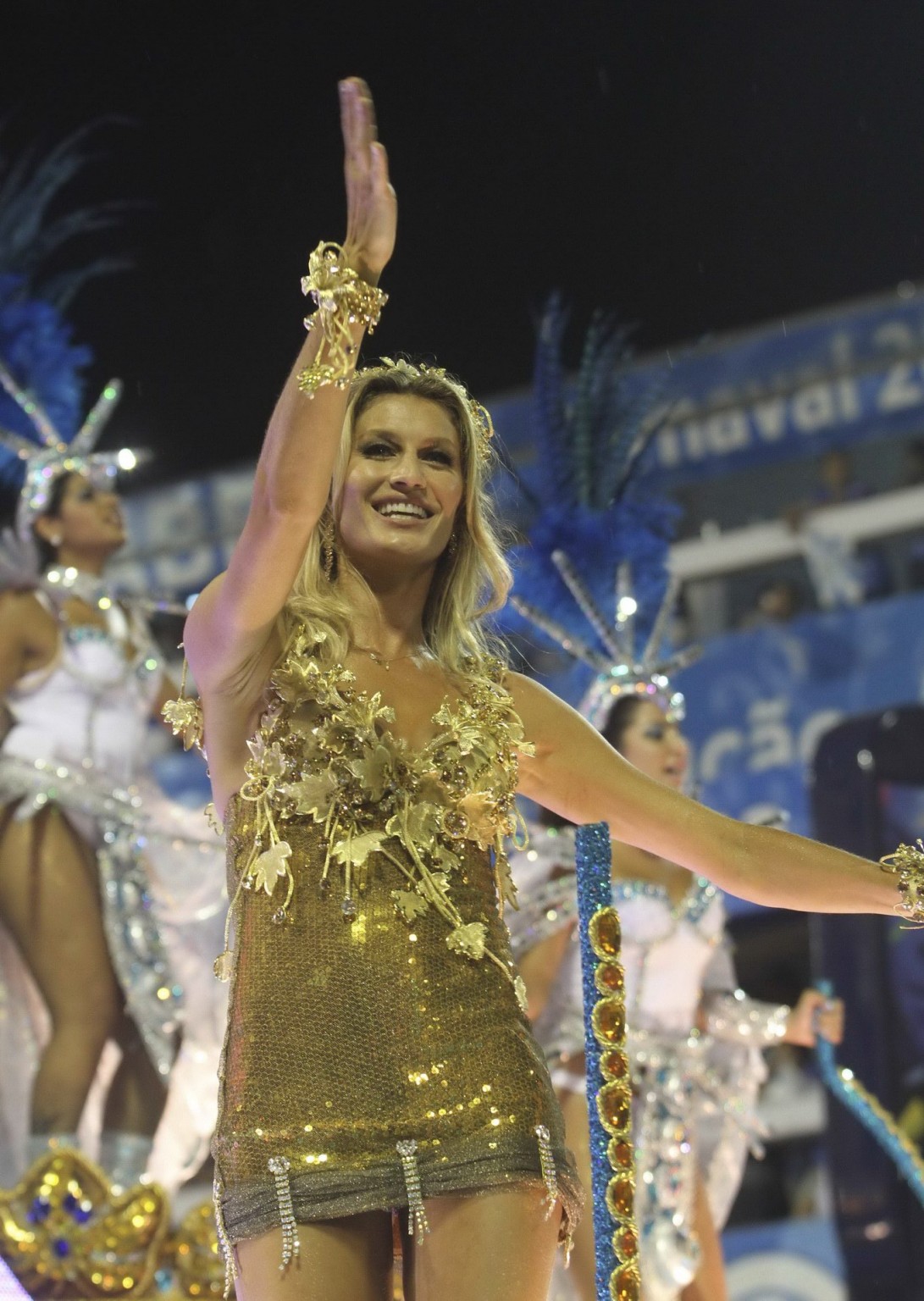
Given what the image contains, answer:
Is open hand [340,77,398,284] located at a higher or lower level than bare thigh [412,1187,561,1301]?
higher

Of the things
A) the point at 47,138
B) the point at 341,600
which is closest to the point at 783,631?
the point at 47,138

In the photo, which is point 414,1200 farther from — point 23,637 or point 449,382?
point 23,637

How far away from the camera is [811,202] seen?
5.00 meters

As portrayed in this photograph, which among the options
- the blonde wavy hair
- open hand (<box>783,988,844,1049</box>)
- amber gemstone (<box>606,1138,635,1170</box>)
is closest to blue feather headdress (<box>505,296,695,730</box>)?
open hand (<box>783,988,844,1049</box>)

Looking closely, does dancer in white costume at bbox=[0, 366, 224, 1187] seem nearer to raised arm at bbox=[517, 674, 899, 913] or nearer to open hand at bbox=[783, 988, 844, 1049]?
open hand at bbox=[783, 988, 844, 1049]

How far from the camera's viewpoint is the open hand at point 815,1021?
13.8 feet

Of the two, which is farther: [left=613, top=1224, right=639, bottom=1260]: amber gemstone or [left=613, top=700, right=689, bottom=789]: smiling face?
[left=613, top=700, right=689, bottom=789]: smiling face

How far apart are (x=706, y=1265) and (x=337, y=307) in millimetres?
2950

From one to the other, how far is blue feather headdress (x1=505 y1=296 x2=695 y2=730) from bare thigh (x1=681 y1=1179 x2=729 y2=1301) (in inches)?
49.9

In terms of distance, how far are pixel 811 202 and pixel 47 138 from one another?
2.45m

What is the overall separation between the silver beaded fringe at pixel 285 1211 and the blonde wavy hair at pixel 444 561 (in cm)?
62

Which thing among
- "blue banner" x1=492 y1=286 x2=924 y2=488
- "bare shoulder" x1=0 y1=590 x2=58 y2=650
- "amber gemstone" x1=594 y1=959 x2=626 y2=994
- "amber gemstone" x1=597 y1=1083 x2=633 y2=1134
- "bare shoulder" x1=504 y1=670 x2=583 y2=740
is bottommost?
"amber gemstone" x1=597 y1=1083 x2=633 y2=1134

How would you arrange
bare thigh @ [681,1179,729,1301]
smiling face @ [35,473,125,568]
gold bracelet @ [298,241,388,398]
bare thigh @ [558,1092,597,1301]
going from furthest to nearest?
smiling face @ [35,473,125,568] < bare thigh @ [681,1179,729,1301] < bare thigh @ [558,1092,597,1301] < gold bracelet @ [298,241,388,398]

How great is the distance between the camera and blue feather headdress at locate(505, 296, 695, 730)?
4.53 meters
